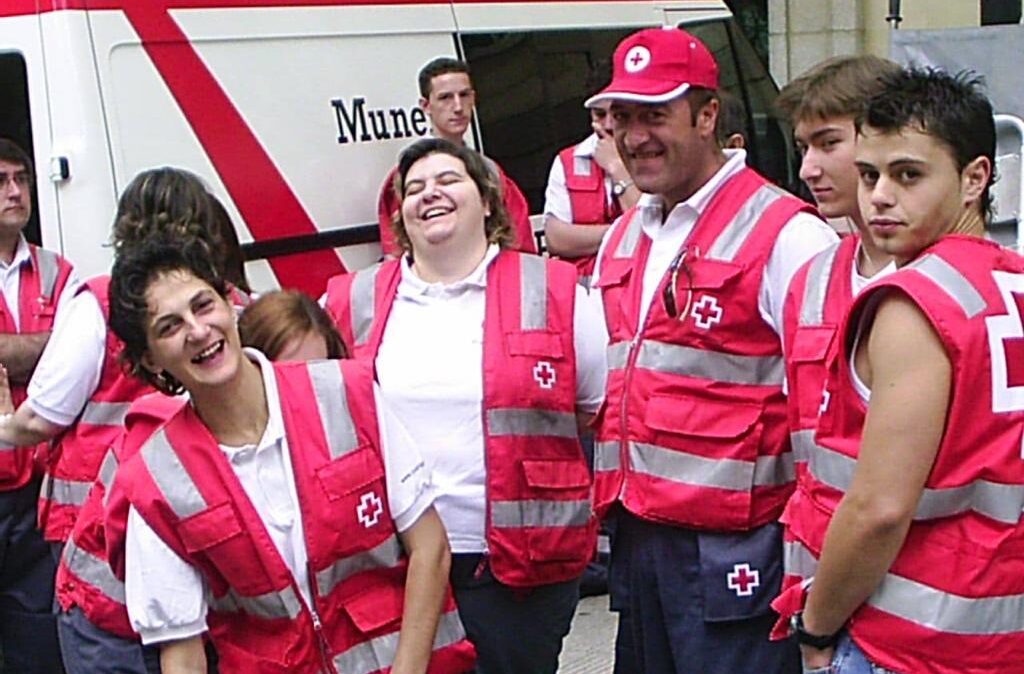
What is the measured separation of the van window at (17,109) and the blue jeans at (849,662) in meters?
3.15

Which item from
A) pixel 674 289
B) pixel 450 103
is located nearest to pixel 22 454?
pixel 450 103

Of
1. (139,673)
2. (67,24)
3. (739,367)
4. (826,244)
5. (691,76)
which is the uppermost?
(67,24)

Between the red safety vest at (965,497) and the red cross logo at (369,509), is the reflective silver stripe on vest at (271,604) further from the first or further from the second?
the red safety vest at (965,497)

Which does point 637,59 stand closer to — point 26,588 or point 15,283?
point 15,283

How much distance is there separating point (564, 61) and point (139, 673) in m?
3.91

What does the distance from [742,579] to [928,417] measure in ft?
3.24

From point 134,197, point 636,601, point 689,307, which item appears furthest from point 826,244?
point 134,197

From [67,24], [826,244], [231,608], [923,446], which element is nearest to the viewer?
[923,446]

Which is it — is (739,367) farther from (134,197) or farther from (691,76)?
(134,197)

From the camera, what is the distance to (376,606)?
2932mm

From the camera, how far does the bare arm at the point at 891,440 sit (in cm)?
243

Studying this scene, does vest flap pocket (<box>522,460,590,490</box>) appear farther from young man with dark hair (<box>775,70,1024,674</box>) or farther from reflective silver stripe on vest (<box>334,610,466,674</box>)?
young man with dark hair (<box>775,70,1024,674</box>)

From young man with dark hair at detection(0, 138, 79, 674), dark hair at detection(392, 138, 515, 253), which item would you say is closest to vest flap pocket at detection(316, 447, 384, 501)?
dark hair at detection(392, 138, 515, 253)

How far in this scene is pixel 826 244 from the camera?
3.31 m
